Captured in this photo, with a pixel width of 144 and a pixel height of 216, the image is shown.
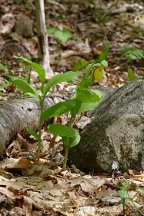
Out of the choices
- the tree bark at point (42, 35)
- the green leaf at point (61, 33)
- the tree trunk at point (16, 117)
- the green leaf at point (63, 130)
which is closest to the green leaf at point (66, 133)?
the green leaf at point (63, 130)

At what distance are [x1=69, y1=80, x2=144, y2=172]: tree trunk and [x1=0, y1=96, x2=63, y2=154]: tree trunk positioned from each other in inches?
20.0

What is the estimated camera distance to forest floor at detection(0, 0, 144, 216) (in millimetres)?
2475

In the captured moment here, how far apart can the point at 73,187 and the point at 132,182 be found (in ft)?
1.19

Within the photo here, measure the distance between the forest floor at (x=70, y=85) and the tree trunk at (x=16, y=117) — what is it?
0.09 meters

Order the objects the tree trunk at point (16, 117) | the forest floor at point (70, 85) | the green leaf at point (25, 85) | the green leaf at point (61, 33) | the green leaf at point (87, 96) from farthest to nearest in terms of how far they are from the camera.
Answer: the green leaf at point (61, 33) < the tree trunk at point (16, 117) < the green leaf at point (25, 85) < the green leaf at point (87, 96) < the forest floor at point (70, 85)

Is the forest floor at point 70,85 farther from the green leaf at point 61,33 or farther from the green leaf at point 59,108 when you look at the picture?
the green leaf at point 59,108

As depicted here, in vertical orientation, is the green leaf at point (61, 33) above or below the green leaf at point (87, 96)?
above

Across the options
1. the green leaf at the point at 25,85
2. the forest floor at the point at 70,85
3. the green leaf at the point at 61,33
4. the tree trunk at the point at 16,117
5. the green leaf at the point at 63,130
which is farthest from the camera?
the green leaf at the point at 61,33

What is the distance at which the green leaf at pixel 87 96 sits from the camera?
2785mm

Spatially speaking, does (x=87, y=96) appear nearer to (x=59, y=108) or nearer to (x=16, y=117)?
(x=59, y=108)

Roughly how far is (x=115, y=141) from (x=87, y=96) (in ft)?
1.51

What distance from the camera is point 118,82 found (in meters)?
5.86

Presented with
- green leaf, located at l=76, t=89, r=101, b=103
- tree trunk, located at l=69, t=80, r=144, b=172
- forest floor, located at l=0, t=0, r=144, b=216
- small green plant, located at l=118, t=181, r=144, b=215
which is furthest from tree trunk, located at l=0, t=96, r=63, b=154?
small green plant, located at l=118, t=181, r=144, b=215

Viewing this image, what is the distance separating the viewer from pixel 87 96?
282cm
